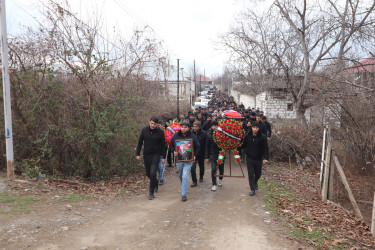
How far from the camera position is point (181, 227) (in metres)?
5.15

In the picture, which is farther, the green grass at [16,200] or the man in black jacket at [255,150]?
the man in black jacket at [255,150]

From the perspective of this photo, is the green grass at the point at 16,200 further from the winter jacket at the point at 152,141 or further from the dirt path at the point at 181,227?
the winter jacket at the point at 152,141

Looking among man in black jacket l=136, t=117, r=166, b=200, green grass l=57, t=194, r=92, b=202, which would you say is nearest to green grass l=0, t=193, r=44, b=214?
green grass l=57, t=194, r=92, b=202

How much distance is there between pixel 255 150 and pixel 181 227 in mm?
2983

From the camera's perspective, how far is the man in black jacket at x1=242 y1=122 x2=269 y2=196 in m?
7.19

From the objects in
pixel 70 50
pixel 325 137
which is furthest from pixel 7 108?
pixel 325 137

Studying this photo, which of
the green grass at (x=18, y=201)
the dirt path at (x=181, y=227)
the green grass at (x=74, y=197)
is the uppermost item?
the green grass at (x=18, y=201)

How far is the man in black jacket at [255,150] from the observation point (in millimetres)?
7191

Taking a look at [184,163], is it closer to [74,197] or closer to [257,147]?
[257,147]

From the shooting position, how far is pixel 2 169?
28.1ft

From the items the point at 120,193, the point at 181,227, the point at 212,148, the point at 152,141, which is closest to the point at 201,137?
the point at 212,148

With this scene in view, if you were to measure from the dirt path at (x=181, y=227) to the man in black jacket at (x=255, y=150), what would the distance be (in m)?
0.62

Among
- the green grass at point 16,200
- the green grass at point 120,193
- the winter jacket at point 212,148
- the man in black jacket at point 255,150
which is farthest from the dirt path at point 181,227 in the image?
the green grass at point 16,200

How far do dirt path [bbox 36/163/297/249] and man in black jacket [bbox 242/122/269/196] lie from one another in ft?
2.03
